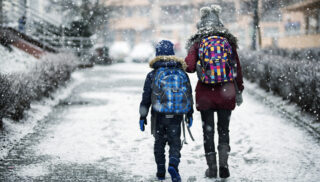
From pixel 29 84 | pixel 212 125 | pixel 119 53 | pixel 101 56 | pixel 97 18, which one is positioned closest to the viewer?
pixel 212 125

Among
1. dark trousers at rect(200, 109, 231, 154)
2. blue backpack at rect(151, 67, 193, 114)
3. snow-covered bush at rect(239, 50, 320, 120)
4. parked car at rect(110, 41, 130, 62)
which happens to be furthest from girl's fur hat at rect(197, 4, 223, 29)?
parked car at rect(110, 41, 130, 62)

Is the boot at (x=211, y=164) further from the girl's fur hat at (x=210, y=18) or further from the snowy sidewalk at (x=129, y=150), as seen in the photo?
the girl's fur hat at (x=210, y=18)

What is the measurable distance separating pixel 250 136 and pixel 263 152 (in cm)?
102

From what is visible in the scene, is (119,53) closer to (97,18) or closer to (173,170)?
(97,18)

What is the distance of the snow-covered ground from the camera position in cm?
1332

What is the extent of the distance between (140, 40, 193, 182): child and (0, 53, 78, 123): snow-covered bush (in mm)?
2800

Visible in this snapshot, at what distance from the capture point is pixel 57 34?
80.7 ft

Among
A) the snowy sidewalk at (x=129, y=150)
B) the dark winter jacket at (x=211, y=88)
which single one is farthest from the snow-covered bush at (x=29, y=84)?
the dark winter jacket at (x=211, y=88)

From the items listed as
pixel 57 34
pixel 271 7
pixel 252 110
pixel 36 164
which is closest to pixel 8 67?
pixel 252 110

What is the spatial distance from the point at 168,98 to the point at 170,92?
7cm

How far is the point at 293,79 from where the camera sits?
8.64m

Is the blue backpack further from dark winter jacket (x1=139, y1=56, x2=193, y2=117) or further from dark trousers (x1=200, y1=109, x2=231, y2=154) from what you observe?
dark trousers (x1=200, y1=109, x2=231, y2=154)

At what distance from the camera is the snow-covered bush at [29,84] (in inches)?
251

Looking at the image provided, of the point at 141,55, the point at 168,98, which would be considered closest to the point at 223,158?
the point at 168,98
